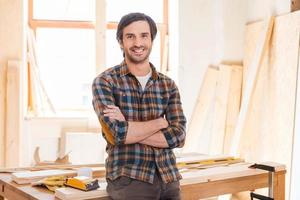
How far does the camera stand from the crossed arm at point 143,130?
1.69m

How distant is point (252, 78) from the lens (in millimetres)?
3611

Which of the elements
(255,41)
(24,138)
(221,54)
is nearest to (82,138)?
(24,138)

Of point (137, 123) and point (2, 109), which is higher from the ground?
point (137, 123)

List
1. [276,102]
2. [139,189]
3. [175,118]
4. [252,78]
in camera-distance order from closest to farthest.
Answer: [139,189] → [175,118] → [276,102] → [252,78]

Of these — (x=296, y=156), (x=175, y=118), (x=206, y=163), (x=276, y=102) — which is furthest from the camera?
(x=276, y=102)

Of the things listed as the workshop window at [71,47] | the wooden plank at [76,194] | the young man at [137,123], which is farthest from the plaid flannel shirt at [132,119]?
the workshop window at [71,47]

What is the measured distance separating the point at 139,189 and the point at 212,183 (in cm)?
60

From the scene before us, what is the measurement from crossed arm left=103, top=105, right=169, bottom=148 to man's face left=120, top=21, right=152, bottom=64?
23cm

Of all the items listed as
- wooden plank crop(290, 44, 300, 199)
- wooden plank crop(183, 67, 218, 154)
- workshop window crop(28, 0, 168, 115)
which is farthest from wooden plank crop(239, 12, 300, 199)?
workshop window crop(28, 0, 168, 115)

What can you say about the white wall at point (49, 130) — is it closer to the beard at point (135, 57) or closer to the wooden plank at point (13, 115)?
the wooden plank at point (13, 115)

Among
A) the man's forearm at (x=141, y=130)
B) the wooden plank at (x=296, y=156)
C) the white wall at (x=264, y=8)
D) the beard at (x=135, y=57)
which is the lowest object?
the wooden plank at (x=296, y=156)

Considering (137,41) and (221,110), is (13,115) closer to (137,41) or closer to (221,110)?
(221,110)

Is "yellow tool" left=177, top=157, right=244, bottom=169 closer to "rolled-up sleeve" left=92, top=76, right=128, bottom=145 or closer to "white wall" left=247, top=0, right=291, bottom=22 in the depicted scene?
"rolled-up sleeve" left=92, top=76, right=128, bottom=145

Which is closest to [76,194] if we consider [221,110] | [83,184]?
[83,184]
